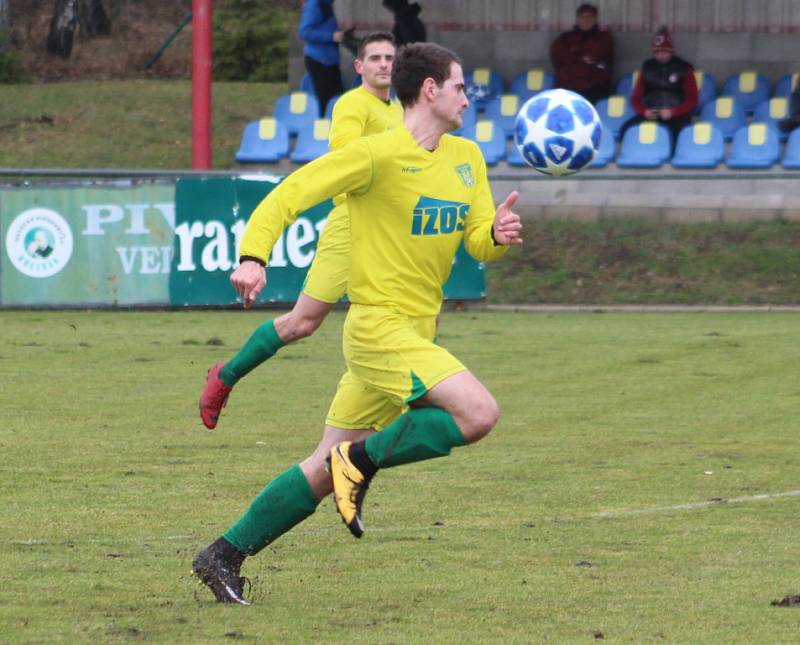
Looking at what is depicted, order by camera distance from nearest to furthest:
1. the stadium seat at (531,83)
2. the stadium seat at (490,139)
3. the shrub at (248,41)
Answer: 1. the stadium seat at (490,139)
2. the stadium seat at (531,83)
3. the shrub at (248,41)

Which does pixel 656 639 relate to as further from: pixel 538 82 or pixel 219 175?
→ pixel 538 82

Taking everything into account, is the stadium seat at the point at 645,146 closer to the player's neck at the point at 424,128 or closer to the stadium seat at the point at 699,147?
the stadium seat at the point at 699,147

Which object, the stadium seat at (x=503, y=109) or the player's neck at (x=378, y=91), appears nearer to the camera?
the player's neck at (x=378, y=91)

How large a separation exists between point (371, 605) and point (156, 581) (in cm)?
81

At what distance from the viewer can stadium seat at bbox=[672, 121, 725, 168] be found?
1962 cm

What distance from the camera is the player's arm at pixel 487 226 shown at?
539 centimetres

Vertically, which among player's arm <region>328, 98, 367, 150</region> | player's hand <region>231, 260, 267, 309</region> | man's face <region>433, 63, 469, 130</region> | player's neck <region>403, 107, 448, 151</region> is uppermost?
man's face <region>433, 63, 469, 130</region>

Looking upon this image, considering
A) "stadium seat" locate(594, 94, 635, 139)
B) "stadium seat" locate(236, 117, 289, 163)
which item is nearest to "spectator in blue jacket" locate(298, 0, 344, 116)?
"stadium seat" locate(236, 117, 289, 163)

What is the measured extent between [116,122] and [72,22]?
8382 millimetres

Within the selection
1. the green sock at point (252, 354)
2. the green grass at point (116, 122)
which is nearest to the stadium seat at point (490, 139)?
the green grass at point (116, 122)

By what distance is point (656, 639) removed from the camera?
15.6 feet

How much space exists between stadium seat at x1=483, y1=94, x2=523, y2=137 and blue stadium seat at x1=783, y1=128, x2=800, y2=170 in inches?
151

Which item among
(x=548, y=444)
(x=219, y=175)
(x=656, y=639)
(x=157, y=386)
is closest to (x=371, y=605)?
(x=656, y=639)

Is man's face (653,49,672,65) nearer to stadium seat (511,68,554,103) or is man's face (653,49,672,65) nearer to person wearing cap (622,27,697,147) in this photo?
person wearing cap (622,27,697,147)
